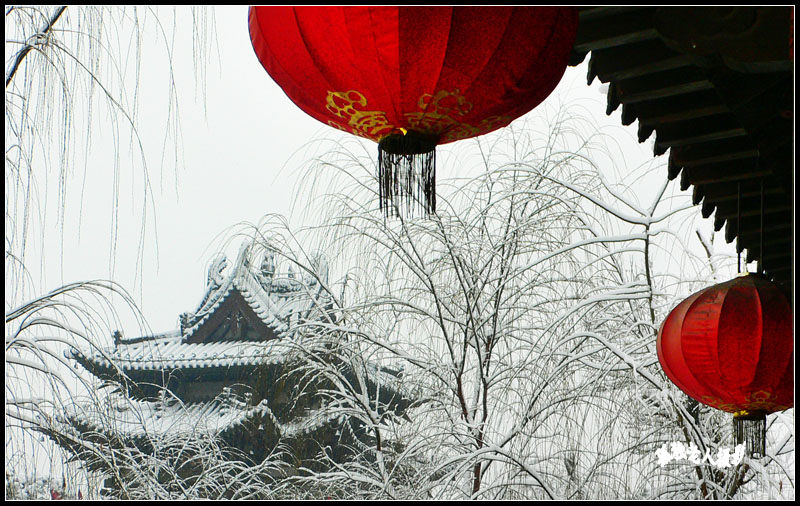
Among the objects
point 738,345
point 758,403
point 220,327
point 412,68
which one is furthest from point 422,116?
point 220,327

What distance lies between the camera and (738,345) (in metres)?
1.78

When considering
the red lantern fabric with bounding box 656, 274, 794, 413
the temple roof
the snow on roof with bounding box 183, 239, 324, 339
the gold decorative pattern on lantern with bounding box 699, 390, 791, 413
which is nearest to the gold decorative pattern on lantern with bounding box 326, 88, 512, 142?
the red lantern fabric with bounding box 656, 274, 794, 413

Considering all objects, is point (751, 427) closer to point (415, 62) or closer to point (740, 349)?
point (740, 349)

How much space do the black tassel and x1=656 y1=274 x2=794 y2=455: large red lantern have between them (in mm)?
1007

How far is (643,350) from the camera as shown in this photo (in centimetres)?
345

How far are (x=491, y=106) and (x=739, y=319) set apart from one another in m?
1.03

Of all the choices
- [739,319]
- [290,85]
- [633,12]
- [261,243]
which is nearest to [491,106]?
[290,85]

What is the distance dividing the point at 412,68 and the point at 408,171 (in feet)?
0.49

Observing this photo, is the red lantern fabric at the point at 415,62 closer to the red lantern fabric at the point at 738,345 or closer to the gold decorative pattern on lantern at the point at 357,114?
the gold decorative pattern on lantern at the point at 357,114

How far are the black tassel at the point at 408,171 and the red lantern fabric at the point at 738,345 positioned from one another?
3.30 ft

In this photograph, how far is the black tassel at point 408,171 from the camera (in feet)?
3.39

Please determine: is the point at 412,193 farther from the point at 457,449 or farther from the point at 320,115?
the point at 457,449

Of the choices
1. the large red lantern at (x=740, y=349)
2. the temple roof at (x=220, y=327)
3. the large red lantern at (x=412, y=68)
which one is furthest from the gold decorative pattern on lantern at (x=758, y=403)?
the temple roof at (x=220, y=327)

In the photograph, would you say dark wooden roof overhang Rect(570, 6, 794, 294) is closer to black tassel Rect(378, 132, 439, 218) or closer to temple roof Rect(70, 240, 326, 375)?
black tassel Rect(378, 132, 439, 218)
